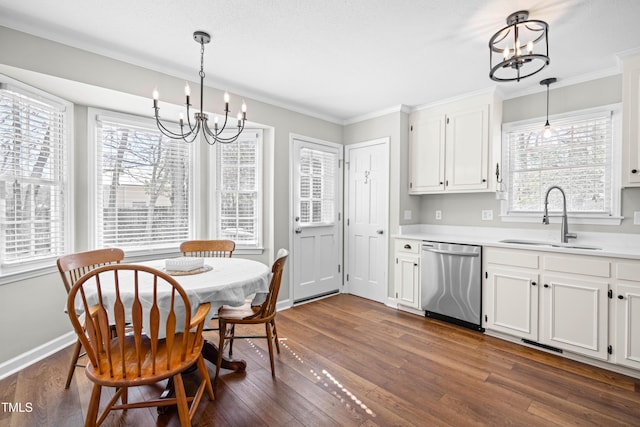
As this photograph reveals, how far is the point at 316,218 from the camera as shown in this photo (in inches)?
165

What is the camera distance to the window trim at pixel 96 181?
2965 millimetres

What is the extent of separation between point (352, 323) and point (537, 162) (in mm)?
2582

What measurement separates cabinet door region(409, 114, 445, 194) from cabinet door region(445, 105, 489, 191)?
84 millimetres

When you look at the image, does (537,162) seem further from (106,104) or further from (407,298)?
(106,104)

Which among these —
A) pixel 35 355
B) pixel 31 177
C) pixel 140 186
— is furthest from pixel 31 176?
pixel 35 355

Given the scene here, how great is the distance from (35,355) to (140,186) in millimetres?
1652

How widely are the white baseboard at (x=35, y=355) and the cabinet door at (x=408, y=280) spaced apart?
335 cm

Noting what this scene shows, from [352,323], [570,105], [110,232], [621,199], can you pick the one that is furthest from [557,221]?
[110,232]

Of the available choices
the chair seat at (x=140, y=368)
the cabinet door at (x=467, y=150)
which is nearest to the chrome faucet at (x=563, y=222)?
the cabinet door at (x=467, y=150)

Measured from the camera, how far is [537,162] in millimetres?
3270

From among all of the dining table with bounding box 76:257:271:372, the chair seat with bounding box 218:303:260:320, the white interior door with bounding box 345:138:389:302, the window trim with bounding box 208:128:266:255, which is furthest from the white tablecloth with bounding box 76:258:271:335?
the white interior door with bounding box 345:138:389:302

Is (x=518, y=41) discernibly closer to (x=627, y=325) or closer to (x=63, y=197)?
(x=627, y=325)

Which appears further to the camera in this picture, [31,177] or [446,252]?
[446,252]

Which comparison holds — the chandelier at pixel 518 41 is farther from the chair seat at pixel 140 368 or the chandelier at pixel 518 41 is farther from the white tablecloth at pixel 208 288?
the chair seat at pixel 140 368
